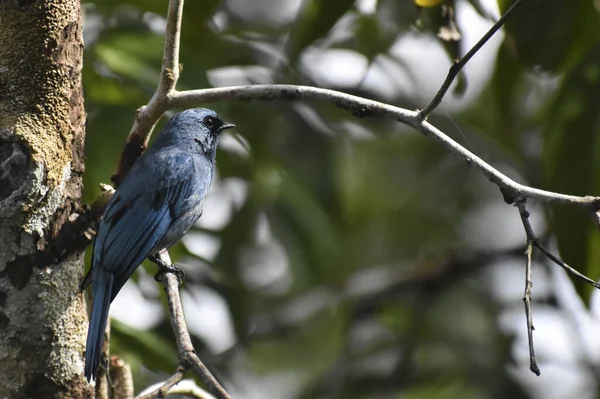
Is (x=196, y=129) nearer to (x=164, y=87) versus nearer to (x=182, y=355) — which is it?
(x=164, y=87)

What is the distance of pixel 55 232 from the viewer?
2957 mm

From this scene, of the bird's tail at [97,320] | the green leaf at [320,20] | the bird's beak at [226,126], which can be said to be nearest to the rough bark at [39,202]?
the bird's tail at [97,320]

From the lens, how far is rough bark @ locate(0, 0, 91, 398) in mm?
2867

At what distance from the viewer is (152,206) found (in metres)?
4.16

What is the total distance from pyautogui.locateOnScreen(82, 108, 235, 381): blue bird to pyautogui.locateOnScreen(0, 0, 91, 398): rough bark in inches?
5.2

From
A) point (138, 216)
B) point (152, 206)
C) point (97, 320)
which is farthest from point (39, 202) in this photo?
point (152, 206)

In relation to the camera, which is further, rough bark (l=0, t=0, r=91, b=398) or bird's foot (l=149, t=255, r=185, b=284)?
bird's foot (l=149, t=255, r=185, b=284)

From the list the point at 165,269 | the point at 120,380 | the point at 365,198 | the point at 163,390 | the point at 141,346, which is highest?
the point at 365,198

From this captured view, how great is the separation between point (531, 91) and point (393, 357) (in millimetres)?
2626

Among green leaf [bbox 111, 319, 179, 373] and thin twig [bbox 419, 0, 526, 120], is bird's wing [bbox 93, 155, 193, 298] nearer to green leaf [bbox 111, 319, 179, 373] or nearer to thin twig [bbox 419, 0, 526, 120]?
green leaf [bbox 111, 319, 179, 373]

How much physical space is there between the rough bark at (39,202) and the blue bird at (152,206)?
0.43ft

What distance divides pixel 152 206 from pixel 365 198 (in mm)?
4617

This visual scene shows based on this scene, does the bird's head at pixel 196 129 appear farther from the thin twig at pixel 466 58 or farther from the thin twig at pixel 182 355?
the thin twig at pixel 466 58

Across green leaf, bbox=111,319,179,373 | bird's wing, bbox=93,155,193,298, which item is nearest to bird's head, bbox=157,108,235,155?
bird's wing, bbox=93,155,193,298
